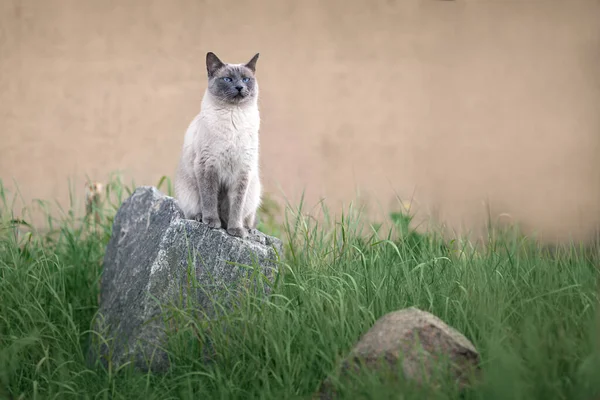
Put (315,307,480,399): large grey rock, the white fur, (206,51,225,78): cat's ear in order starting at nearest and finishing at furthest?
(315,307,480,399): large grey rock
the white fur
(206,51,225,78): cat's ear

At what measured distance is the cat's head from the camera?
359 cm

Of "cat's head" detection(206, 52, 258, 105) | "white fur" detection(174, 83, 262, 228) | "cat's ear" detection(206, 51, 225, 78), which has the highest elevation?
"cat's ear" detection(206, 51, 225, 78)

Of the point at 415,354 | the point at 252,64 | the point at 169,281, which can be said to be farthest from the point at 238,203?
the point at 415,354

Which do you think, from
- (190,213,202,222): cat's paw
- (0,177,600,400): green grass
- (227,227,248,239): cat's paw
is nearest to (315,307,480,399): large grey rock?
(0,177,600,400): green grass

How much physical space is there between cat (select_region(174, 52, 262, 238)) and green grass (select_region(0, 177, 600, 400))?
1.31 ft

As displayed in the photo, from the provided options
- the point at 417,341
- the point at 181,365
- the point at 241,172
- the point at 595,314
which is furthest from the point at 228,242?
the point at 595,314

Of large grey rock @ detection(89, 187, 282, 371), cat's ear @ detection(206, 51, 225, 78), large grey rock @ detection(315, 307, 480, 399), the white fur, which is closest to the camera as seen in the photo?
large grey rock @ detection(315, 307, 480, 399)

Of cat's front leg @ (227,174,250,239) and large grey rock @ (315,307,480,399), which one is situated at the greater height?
cat's front leg @ (227,174,250,239)

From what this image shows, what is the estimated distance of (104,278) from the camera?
4133mm

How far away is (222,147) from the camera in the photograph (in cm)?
354

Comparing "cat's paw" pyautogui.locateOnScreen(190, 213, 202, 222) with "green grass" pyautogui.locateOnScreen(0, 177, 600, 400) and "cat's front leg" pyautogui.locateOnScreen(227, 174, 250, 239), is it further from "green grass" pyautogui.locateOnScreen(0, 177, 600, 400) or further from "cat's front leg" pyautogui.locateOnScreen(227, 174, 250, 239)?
"green grass" pyautogui.locateOnScreen(0, 177, 600, 400)

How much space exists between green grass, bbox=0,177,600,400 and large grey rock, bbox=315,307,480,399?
3.0 inches

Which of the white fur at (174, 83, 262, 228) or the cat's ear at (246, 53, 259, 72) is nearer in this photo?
the white fur at (174, 83, 262, 228)

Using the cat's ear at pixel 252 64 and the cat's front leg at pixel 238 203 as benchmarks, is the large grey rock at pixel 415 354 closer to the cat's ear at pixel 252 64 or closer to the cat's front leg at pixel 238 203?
the cat's front leg at pixel 238 203
